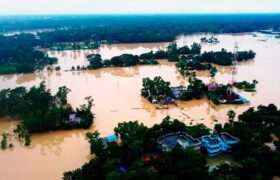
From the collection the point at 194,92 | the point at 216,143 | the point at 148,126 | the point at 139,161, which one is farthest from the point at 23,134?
the point at 194,92

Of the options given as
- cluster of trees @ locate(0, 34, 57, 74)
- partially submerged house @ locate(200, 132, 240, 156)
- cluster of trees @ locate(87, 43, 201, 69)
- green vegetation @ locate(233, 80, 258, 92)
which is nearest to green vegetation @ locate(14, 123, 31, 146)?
partially submerged house @ locate(200, 132, 240, 156)

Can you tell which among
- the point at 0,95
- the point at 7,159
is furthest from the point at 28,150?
the point at 0,95

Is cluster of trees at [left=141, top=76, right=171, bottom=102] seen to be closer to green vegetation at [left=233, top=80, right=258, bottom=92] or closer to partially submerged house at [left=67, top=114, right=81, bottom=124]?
partially submerged house at [left=67, top=114, right=81, bottom=124]

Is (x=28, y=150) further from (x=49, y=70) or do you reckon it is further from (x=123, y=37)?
(x=123, y=37)

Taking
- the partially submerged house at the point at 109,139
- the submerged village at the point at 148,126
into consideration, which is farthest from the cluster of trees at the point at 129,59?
the partially submerged house at the point at 109,139

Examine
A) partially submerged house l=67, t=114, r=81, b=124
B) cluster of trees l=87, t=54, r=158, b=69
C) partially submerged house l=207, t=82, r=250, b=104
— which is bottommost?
partially submerged house l=67, t=114, r=81, b=124

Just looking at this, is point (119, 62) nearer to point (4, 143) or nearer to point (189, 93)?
point (189, 93)
